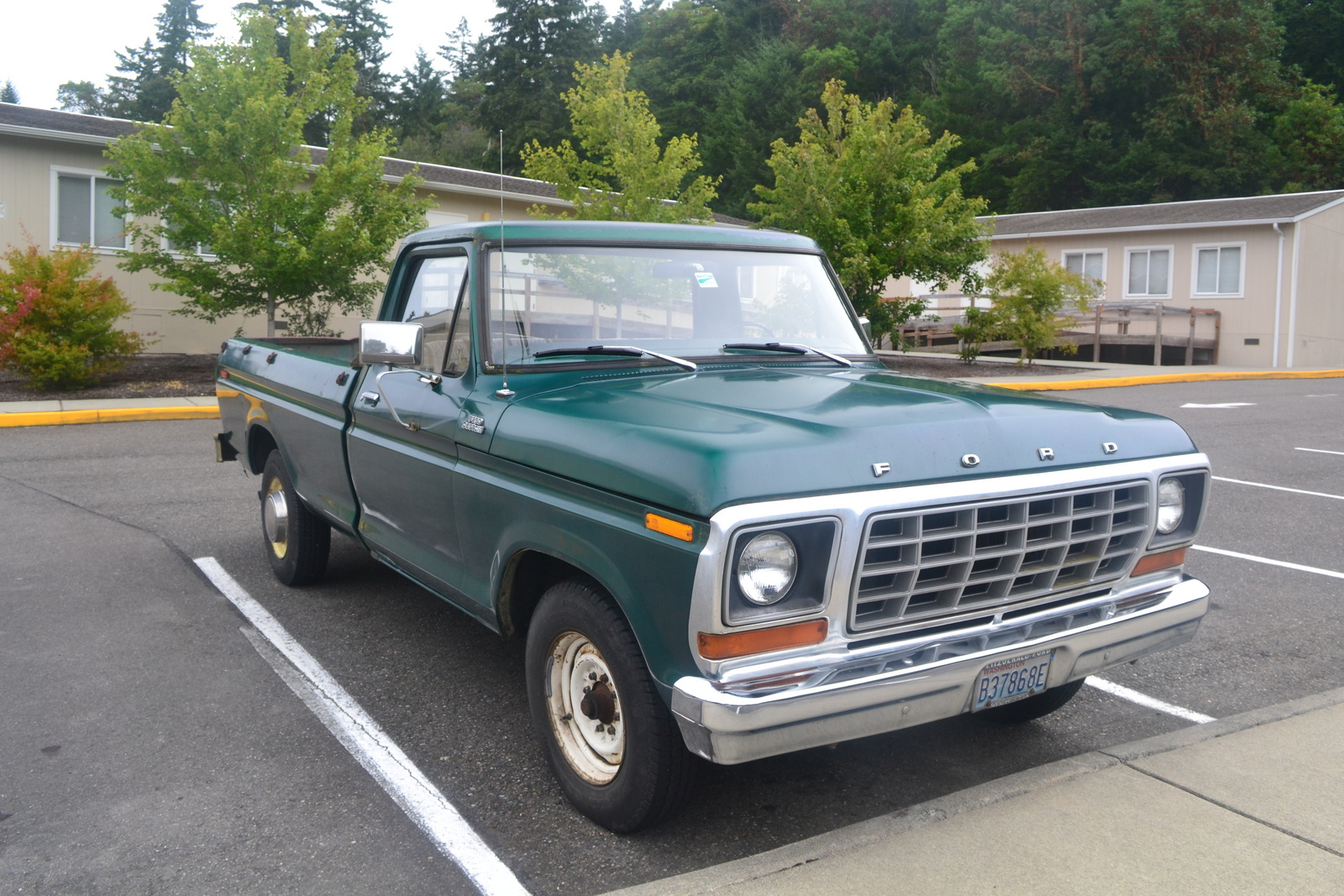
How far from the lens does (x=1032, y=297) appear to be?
69.9 feet

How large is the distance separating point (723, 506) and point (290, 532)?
3892mm

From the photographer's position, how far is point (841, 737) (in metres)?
2.87

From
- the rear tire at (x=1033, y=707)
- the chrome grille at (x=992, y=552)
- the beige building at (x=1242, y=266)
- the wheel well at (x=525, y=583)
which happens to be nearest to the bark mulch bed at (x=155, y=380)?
the rear tire at (x=1033, y=707)

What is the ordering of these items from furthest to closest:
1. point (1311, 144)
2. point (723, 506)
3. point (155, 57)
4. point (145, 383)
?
point (155, 57) → point (1311, 144) → point (145, 383) → point (723, 506)

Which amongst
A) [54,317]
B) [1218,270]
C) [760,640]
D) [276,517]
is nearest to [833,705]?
[760,640]

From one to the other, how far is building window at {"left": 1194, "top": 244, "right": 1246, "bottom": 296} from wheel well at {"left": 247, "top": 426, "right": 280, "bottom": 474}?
92.9ft

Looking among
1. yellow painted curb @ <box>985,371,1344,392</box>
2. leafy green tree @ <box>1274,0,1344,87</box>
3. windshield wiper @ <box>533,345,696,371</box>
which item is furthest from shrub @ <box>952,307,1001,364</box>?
leafy green tree @ <box>1274,0,1344,87</box>

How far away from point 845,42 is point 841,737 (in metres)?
60.8

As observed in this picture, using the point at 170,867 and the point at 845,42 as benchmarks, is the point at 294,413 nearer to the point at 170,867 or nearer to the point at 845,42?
the point at 170,867

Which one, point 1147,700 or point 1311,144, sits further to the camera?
point 1311,144

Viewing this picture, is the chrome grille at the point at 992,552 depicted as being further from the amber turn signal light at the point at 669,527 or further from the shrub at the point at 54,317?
the shrub at the point at 54,317

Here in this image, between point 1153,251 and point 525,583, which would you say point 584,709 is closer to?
point 525,583

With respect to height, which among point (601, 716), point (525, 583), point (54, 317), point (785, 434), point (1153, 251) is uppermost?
point (1153, 251)

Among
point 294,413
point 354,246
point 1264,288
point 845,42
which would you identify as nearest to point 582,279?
point 294,413
